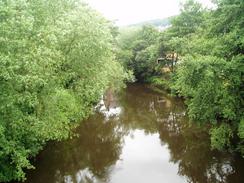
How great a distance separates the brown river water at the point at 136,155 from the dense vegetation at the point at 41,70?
11.6 ft

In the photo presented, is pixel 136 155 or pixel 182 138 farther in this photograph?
pixel 182 138

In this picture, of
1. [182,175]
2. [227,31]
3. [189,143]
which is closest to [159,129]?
[189,143]

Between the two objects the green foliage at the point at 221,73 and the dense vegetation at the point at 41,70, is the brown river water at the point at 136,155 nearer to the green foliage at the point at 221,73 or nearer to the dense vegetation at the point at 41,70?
the green foliage at the point at 221,73

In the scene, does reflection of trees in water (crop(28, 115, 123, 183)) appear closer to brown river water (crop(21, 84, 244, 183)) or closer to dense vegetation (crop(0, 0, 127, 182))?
brown river water (crop(21, 84, 244, 183))

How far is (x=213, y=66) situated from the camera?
70.0ft

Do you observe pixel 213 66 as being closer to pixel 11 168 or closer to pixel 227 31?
Result: pixel 227 31

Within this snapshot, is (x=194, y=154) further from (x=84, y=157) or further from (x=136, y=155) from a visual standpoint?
(x=84, y=157)

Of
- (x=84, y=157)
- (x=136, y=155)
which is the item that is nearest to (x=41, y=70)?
(x=84, y=157)

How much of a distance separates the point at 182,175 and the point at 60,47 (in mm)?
11477

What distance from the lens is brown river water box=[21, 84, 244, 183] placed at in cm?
2339

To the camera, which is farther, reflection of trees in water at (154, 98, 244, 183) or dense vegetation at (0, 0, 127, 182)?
reflection of trees in water at (154, 98, 244, 183)

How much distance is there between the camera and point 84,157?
2667cm

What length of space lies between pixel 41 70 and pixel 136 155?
12044 millimetres

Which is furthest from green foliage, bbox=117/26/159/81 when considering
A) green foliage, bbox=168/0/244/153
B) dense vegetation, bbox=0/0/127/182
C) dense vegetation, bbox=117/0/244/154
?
green foliage, bbox=168/0/244/153
